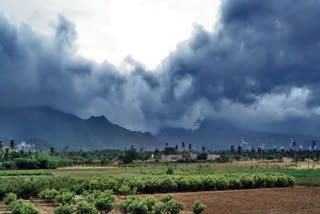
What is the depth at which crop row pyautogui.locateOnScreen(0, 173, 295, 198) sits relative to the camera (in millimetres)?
39656

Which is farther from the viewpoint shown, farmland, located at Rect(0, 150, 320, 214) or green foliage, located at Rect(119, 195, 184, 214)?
farmland, located at Rect(0, 150, 320, 214)

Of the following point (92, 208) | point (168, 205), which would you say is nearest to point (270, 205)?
point (168, 205)

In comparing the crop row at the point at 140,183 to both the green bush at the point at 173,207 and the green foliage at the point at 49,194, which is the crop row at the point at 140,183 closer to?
the green foliage at the point at 49,194

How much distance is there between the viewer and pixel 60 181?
145 feet

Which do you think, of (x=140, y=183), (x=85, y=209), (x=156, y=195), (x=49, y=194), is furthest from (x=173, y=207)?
(x=140, y=183)

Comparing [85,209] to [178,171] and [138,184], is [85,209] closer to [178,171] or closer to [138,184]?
[138,184]

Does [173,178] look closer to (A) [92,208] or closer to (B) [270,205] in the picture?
(B) [270,205]

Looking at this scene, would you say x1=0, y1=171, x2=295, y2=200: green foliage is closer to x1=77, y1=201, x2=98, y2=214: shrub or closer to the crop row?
the crop row

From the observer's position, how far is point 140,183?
45906mm

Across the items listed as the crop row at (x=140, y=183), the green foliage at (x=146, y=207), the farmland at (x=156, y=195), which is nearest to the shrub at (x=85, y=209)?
the farmland at (x=156, y=195)

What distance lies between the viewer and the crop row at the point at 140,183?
3966cm

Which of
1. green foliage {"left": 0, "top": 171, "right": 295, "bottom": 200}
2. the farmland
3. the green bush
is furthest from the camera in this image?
green foliage {"left": 0, "top": 171, "right": 295, "bottom": 200}

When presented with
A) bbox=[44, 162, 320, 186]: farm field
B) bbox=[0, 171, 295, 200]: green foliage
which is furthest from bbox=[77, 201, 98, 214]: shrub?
bbox=[44, 162, 320, 186]: farm field

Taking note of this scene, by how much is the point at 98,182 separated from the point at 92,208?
64.4ft
